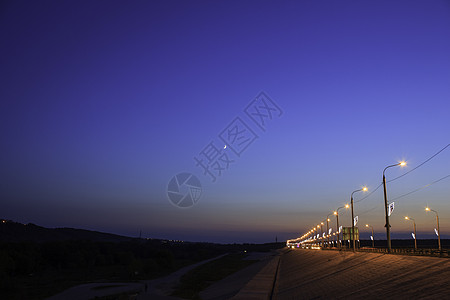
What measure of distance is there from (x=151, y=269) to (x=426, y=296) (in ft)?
296

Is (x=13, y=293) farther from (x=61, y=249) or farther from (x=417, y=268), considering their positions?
(x=61, y=249)

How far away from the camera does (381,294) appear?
1886 cm

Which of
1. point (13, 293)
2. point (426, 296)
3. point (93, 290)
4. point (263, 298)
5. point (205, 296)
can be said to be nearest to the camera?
point (426, 296)

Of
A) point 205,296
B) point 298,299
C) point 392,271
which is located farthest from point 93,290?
point 392,271

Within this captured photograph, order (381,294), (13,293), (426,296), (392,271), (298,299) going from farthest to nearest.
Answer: (13,293)
(298,299)
(392,271)
(381,294)
(426,296)

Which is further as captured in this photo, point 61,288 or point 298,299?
point 61,288

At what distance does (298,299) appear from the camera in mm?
26984

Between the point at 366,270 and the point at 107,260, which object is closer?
the point at 366,270

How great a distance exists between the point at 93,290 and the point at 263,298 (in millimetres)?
38662

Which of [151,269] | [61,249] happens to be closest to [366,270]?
[151,269]

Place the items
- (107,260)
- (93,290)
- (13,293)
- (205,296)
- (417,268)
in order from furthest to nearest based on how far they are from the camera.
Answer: (107,260), (93,290), (13,293), (205,296), (417,268)

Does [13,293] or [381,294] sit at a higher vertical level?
[381,294]

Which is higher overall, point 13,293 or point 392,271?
point 392,271

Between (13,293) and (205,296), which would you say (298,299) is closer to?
(205,296)
